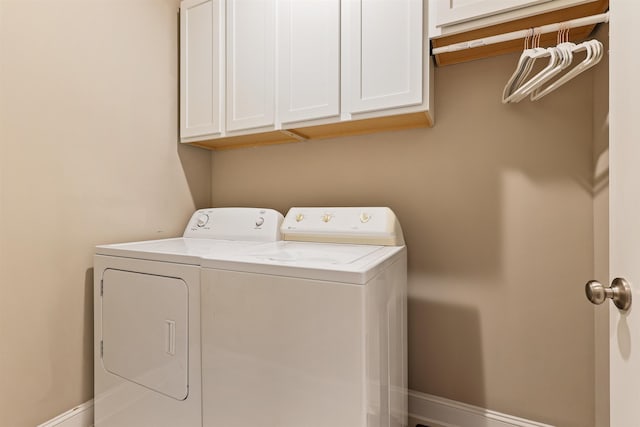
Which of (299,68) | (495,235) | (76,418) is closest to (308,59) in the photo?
(299,68)

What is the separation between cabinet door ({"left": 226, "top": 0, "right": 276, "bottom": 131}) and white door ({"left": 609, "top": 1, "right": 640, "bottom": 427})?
1.39 metres

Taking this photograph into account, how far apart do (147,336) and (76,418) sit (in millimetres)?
699

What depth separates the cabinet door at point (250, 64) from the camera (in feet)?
5.61

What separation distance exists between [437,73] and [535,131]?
0.56m

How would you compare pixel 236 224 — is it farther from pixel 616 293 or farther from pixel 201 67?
pixel 616 293

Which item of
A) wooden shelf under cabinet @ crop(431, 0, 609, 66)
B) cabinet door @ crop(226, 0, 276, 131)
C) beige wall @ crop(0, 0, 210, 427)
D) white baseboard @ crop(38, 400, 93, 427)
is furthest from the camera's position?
cabinet door @ crop(226, 0, 276, 131)

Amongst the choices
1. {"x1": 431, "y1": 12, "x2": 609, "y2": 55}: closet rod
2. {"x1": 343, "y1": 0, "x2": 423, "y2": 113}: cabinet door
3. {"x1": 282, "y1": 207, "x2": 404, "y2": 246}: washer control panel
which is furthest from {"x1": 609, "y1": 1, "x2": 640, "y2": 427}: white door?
{"x1": 282, "y1": 207, "x2": 404, "y2": 246}: washer control panel

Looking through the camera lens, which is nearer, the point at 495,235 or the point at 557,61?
the point at 557,61

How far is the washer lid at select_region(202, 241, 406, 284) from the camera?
3.12ft

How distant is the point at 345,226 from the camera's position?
5.21 ft

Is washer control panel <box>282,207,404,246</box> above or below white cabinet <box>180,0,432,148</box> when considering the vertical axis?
below

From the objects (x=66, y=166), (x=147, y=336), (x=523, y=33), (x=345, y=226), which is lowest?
(x=147, y=336)

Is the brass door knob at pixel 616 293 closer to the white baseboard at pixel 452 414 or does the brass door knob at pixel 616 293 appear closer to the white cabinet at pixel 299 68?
the white cabinet at pixel 299 68

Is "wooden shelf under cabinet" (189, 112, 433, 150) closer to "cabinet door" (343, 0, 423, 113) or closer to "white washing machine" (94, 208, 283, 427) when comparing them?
"cabinet door" (343, 0, 423, 113)
